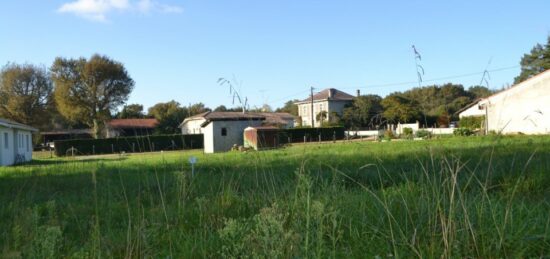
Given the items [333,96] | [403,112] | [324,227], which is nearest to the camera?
[324,227]

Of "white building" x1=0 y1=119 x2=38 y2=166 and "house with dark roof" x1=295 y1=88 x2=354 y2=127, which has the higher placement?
"house with dark roof" x1=295 y1=88 x2=354 y2=127

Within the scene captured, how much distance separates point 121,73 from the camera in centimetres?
6775

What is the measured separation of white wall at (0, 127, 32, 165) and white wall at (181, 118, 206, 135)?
21419 mm

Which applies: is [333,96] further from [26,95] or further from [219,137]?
[26,95]

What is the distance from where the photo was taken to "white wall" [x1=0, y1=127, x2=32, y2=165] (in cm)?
2505

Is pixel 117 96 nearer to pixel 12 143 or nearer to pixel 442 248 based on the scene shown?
pixel 12 143

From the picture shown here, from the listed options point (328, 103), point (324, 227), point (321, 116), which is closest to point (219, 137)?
point (321, 116)

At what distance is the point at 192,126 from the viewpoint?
189 ft

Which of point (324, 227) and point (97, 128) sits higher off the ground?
point (97, 128)

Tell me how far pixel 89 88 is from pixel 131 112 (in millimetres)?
17770

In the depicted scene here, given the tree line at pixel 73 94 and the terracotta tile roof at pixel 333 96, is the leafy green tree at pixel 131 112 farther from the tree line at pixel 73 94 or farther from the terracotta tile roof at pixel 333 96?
the terracotta tile roof at pixel 333 96

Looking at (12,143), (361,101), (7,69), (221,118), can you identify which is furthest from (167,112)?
(12,143)

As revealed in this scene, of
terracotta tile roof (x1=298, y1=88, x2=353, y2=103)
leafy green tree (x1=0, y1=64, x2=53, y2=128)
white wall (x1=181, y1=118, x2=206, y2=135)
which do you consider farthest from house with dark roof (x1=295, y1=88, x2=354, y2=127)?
leafy green tree (x1=0, y1=64, x2=53, y2=128)

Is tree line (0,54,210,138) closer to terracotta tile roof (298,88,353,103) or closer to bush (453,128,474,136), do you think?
terracotta tile roof (298,88,353,103)
